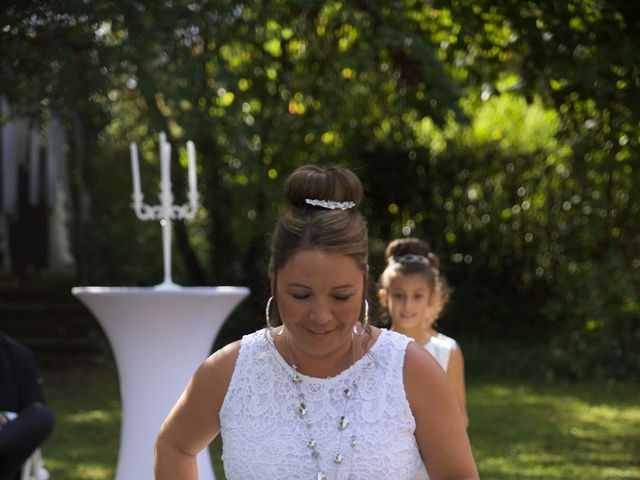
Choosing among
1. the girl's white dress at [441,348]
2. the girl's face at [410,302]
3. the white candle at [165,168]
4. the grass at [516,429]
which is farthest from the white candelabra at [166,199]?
the grass at [516,429]

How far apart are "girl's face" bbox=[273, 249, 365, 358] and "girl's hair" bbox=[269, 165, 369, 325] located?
26mm

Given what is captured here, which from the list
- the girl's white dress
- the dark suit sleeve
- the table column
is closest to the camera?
the dark suit sleeve

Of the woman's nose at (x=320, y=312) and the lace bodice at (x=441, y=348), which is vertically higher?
the woman's nose at (x=320, y=312)

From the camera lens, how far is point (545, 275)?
13.4 metres

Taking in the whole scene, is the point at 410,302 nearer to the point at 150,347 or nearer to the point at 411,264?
the point at 411,264

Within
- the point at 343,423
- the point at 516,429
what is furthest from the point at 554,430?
the point at 343,423

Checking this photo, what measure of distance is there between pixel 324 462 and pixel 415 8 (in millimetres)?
5710

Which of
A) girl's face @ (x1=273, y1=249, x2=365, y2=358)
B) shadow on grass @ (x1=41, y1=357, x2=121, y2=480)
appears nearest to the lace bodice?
girl's face @ (x1=273, y1=249, x2=365, y2=358)

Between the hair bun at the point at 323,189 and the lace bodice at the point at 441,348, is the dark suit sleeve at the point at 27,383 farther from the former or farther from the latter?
the hair bun at the point at 323,189

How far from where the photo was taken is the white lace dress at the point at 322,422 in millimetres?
2508

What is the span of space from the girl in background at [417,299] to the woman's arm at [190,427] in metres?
2.45

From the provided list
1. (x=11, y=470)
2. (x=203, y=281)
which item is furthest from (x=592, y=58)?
(x=203, y=281)

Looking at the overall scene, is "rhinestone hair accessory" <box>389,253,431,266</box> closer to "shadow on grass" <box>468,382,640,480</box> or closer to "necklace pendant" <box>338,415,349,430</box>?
"shadow on grass" <box>468,382,640,480</box>

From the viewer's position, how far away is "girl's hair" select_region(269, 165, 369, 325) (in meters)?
2.46
